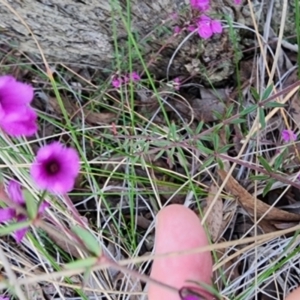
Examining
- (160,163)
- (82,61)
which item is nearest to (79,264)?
(160,163)

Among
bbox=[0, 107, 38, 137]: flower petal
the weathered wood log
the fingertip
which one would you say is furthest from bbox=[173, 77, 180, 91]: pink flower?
bbox=[0, 107, 38, 137]: flower petal

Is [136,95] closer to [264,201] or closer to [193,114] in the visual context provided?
[193,114]

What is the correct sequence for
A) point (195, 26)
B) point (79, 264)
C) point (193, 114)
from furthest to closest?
point (193, 114) < point (195, 26) < point (79, 264)

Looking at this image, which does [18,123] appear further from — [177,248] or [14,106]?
[177,248]

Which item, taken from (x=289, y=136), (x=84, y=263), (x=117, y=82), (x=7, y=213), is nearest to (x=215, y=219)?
(x=289, y=136)

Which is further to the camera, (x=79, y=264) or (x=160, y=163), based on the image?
(x=160, y=163)

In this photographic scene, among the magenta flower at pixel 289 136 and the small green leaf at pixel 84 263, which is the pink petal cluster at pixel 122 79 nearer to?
the magenta flower at pixel 289 136

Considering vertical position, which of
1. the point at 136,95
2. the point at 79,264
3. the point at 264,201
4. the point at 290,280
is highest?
the point at 79,264
